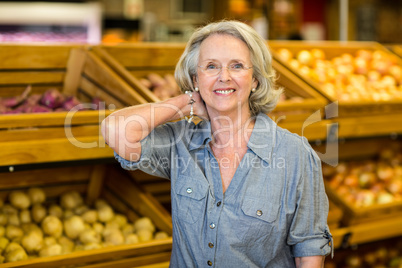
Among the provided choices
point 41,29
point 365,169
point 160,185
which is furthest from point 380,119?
point 41,29

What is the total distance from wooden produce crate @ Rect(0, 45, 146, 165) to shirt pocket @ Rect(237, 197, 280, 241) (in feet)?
2.94

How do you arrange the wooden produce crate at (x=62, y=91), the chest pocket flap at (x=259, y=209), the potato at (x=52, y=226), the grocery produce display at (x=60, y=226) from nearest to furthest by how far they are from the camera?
the chest pocket flap at (x=259, y=209), the wooden produce crate at (x=62, y=91), the grocery produce display at (x=60, y=226), the potato at (x=52, y=226)

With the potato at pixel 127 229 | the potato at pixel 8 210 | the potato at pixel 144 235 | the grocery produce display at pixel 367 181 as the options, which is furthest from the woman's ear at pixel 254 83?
the grocery produce display at pixel 367 181

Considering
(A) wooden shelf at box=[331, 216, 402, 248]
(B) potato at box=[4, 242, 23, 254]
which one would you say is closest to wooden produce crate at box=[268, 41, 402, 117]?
(A) wooden shelf at box=[331, 216, 402, 248]

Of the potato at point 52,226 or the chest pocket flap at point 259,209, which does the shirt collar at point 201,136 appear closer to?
the chest pocket flap at point 259,209

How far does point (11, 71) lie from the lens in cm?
284

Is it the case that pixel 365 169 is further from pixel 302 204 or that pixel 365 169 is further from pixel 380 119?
pixel 302 204

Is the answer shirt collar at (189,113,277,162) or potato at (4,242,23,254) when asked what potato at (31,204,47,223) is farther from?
shirt collar at (189,113,277,162)

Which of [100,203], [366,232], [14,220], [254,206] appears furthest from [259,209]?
[366,232]

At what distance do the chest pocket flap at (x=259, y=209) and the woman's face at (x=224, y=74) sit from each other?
355mm

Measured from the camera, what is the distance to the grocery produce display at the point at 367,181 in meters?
3.49

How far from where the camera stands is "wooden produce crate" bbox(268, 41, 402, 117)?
322cm

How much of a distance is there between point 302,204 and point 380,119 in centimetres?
176

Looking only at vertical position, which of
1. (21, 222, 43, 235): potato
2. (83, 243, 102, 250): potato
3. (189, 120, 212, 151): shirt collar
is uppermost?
(189, 120, 212, 151): shirt collar
